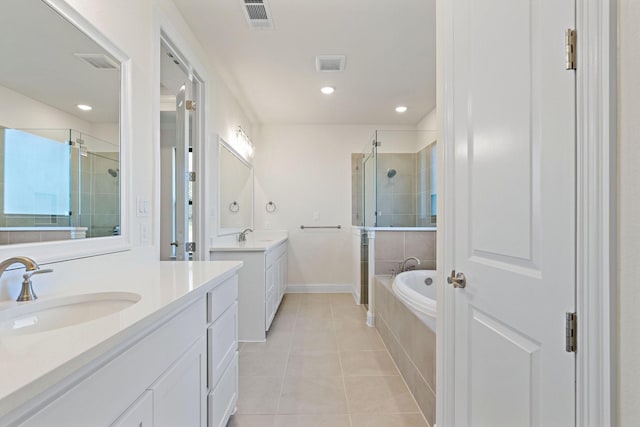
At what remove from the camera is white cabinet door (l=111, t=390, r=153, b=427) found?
0.74m

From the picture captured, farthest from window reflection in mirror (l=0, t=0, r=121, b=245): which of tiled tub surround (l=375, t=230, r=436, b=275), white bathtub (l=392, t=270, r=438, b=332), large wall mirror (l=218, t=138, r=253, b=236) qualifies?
tiled tub surround (l=375, t=230, r=436, b=275)

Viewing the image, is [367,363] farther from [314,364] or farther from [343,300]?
[343,300]

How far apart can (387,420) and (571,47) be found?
1846 millimetres

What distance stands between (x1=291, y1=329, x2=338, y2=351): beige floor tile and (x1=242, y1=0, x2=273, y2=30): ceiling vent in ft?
8.51

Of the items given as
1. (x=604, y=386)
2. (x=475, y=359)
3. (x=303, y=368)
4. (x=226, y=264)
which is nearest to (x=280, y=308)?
(x=303, y=368)

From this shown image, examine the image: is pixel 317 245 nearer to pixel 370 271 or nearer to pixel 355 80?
pixel 370 271

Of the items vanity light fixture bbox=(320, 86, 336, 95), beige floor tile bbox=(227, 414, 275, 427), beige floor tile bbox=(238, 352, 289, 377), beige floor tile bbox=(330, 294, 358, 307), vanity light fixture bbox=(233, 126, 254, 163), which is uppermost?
vanity light fixture bbox=(320, 86, 336, 95)

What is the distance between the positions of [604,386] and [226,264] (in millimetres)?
1506

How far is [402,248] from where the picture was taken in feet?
10.7

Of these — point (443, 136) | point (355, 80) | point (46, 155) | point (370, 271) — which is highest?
point (355, 80)

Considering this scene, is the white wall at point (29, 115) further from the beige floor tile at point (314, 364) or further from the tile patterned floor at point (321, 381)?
the beige floor tile at point (314, 364)

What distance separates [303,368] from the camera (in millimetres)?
2305

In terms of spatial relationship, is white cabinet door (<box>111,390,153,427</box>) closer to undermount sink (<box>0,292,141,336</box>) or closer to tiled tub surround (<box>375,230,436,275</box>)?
undermount sink (<box>0,292,141,336</box>)

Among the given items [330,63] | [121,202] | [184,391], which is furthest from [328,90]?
[184,391]
